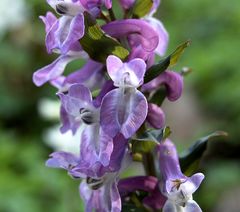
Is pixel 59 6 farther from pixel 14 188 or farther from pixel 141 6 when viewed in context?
pixel 14 188

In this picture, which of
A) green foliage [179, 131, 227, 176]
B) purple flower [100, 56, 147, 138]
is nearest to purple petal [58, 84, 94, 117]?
purple flower [100, 56, 147, 138]

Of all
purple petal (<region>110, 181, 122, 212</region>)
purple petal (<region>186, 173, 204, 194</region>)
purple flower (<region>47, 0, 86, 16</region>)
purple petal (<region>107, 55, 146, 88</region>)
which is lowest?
purple petal (<region>110, 181, 122, 212</region>)

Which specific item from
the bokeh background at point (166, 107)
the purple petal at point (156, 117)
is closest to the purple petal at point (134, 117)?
the purple petal at point (156, 117)

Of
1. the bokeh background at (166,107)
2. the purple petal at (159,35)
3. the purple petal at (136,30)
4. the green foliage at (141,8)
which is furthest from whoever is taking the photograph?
the bokeh background at (166,107)

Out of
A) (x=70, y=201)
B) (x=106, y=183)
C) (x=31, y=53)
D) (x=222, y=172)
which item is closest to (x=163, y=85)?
(x=106, y=183)

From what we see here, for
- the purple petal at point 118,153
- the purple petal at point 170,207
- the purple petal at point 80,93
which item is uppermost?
the purple petal at point 80,93

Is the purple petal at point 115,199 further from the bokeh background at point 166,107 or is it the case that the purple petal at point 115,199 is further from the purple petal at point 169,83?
the bokeh background at point 166,107

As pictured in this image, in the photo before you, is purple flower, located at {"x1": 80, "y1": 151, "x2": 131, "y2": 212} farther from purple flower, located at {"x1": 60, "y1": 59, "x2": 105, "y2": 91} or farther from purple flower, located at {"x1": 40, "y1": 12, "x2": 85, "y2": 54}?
purple flower, located at {"x1": 40, "y1": 12, "x2": 85, "y2": 54}
